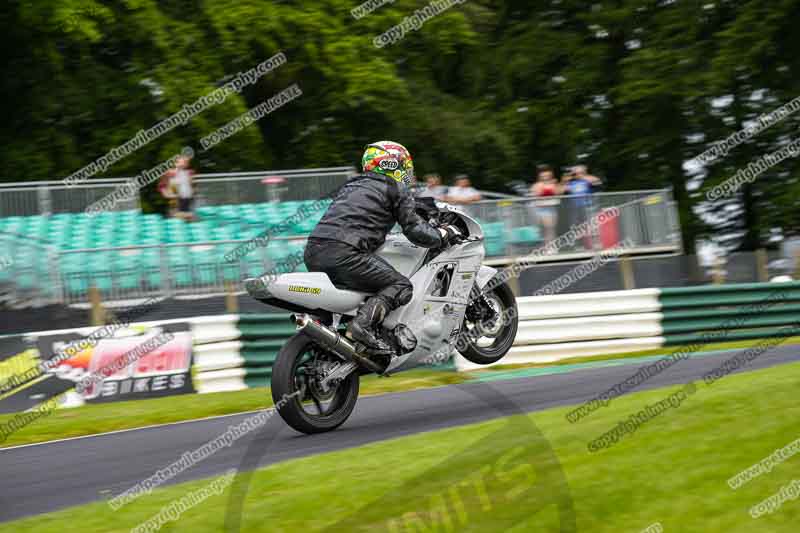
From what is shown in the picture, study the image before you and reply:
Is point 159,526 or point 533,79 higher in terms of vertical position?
point 533,79

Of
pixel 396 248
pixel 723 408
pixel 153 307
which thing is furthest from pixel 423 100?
pixel 723 408

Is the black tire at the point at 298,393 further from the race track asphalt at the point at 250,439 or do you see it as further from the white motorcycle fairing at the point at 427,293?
the white motorcycle fairing at the point at 427,293

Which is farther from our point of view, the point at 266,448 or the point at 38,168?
the point at 38,168

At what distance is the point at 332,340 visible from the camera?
7582mm

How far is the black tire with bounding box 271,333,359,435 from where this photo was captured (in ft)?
24.2

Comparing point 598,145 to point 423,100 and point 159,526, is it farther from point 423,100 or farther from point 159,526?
point 159,526

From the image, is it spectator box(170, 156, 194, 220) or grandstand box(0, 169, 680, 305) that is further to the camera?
spectator box(170, 156, 194, 220)

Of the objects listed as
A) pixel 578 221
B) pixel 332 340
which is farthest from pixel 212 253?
pixel 332 340

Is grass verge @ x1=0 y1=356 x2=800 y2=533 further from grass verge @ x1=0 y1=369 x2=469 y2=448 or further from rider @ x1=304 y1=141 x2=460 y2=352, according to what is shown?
grass verge @ x1=0 y1=369 x2=469 y2=448

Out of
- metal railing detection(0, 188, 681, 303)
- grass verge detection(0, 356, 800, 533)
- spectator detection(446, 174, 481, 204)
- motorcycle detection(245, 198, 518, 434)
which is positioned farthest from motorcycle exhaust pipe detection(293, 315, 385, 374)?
spectator detection(446, 174, 481, 204)

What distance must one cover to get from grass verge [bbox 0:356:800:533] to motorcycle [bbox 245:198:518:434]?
3.05 ft

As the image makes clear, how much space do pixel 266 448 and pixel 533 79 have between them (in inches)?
841

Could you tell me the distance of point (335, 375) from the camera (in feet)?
25.5

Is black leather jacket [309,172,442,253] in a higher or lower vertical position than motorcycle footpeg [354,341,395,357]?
higher
